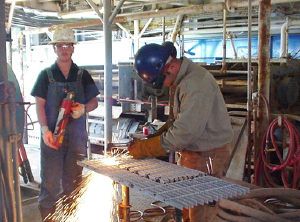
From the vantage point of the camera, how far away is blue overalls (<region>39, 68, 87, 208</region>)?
3861mm

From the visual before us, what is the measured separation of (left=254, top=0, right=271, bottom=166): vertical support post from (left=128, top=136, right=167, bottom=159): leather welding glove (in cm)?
259

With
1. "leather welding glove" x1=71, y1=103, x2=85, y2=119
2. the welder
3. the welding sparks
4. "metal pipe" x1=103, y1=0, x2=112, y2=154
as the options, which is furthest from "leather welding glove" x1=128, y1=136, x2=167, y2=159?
"metal pipe" x1=103, y1=0, x2=112, y2=154

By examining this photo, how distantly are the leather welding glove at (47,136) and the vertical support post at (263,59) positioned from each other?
281 cm

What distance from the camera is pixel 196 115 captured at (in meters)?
3.01

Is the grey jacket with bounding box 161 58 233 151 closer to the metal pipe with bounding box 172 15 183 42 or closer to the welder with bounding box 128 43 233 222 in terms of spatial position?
the welder with bounding box 128 43 233 222

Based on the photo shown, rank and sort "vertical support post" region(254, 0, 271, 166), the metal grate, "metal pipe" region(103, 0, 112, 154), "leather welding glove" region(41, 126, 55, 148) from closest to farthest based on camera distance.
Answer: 1. the metal grate
2. "leather welding glove" region(41, 126, 55, 148)
3. "vertical support post" region(254, 0, 271, 166)
4. "metal pipe" region(103, 0, 112, 154)

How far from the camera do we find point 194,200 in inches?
82.1

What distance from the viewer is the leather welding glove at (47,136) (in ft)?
12.2

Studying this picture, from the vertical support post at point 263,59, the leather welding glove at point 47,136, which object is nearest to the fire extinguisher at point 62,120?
the leather welding glove at point 47,136

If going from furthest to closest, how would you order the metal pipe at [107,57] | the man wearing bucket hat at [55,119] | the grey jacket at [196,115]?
the metal pipe at [107,57] < the man wearing bucket hat at [55,119] < the grey jacket at [196,115]

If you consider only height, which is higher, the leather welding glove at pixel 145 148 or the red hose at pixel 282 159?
the leather welding glove at pixel 145 148

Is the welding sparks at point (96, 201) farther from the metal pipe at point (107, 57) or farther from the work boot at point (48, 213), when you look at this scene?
the metal pipe at point (107, 57)

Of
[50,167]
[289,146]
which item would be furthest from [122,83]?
[50,167]

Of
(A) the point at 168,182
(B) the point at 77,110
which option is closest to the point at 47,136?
(B) the point at 77,110
